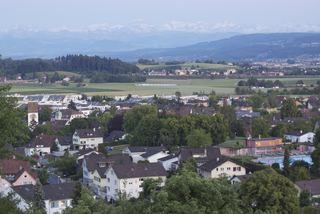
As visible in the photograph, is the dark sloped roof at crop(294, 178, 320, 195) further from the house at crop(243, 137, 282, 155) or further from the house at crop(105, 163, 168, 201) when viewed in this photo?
the house at crop(243, 137, 282, 155)

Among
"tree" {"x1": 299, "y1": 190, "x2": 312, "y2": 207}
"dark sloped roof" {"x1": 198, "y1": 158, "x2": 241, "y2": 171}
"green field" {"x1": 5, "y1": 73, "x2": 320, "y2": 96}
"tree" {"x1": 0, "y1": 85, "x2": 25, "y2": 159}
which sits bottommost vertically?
"tree" {"x1": 299, "y1": 190, "x2": 312, "y2": 207}

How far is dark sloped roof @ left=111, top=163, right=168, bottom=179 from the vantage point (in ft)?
93.9

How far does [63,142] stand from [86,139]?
2.42 metres

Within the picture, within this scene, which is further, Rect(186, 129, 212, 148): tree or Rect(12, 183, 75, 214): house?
Rect(186, 129, 212, 148): tree

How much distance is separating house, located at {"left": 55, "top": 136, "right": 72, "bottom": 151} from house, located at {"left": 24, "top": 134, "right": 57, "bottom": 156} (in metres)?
0.63

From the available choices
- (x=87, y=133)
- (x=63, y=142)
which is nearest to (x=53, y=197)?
(x=63, y=142)

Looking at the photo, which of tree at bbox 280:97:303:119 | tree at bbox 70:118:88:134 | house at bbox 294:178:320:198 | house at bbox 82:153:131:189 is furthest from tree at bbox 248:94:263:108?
house at bbox 294:178:320:198

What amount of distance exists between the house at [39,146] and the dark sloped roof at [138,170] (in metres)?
17.1

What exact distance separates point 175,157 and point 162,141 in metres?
6.17

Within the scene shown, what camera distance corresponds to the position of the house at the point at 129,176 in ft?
92.6

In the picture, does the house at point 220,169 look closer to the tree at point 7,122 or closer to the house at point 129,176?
the house at point 129,176

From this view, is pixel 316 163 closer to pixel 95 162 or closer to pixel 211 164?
pixel 211 164

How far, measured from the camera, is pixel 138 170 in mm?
29391

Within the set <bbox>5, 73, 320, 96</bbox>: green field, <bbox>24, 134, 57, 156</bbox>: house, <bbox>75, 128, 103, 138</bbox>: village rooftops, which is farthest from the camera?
<bbox>5, 73, 320, 96</bbox>: green field
